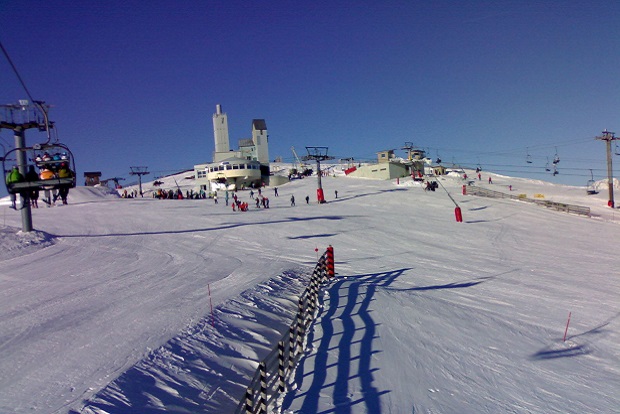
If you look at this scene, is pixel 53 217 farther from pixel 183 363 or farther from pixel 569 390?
pixel 569 390

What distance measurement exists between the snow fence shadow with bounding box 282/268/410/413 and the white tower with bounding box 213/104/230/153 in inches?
2955

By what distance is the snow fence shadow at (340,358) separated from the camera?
7.00 meters

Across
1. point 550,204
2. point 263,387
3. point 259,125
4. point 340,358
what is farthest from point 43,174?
point 259,125

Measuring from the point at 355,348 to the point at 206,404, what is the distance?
352 cm

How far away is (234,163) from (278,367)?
215 feet

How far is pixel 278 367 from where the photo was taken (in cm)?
720

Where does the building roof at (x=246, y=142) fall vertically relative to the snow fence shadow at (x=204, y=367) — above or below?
above

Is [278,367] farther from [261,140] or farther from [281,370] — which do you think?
[261,140]

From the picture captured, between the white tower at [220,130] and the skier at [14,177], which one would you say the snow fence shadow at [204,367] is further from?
the white tower at [220,130]

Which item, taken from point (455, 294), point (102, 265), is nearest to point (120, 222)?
point (102, 265)

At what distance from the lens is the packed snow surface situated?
281 inches

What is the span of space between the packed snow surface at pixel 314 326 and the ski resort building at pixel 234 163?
4572cm

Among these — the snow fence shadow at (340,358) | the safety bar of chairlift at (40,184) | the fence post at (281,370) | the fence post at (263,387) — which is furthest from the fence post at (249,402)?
the safety bar of chairlift at (40,184)

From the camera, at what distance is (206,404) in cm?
673
